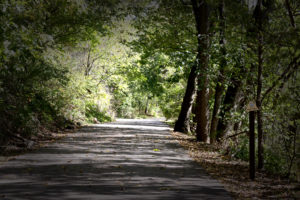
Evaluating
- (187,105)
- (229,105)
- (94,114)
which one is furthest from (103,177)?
(94,114)

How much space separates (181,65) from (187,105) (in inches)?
345

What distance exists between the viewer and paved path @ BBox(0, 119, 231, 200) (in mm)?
6652

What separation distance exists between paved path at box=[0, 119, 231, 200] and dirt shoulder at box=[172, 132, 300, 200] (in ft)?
1.06

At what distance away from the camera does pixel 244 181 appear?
848 centimetres

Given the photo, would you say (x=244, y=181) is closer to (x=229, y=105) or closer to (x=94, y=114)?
(x=229, y=105)

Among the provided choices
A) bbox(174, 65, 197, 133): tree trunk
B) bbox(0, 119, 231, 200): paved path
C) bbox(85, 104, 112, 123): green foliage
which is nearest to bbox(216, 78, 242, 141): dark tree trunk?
bbox(0, 119, 231, 200): paved path

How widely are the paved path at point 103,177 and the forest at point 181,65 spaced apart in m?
2.16

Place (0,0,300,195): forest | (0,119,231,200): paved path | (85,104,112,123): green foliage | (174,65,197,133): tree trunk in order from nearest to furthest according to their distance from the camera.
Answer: (0,119,231,200): paved path < (0,0,300,195): forest < (174,65,197,133): tree trunk < (85,104,112,123): green foliage

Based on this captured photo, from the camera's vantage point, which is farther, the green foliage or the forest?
the green foliage

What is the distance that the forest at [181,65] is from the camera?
9703 millimetres

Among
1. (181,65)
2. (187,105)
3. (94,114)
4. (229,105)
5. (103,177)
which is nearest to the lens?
(103,177)

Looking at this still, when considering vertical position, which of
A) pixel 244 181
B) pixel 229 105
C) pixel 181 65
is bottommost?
pixel 244 181

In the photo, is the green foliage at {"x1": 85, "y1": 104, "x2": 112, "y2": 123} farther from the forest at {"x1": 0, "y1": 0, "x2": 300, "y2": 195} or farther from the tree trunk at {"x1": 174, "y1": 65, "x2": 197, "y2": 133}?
the tree trunk at {"x1": 174, "y1": 65, "x2": 197, "y2": 133}

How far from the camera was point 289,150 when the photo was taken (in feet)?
32.8
